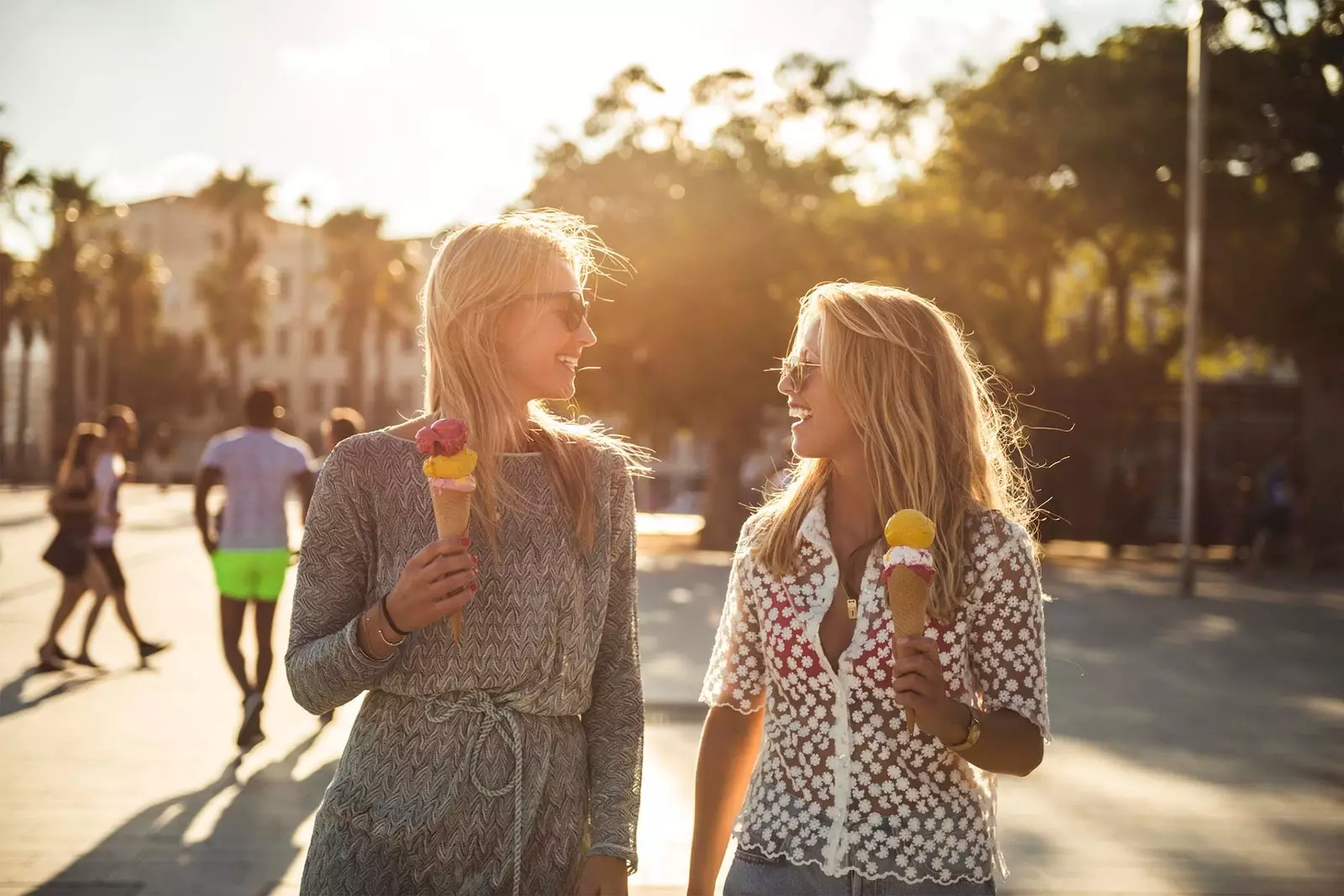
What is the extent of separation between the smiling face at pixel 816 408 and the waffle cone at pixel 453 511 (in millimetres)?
750

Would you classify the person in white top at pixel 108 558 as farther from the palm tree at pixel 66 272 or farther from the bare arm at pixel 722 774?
the palm tree at pixel 66 272

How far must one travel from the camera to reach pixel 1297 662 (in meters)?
14.0

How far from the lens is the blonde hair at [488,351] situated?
2.86 m

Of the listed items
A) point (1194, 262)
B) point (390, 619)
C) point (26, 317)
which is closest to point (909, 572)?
point (390, 619)

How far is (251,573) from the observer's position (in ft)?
30.0

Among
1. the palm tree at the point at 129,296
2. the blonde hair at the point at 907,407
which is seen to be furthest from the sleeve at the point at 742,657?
the palm tree at the point at 129,296

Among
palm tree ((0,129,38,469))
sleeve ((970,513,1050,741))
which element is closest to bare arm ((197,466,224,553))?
sleeve ((970,513,1050,741))

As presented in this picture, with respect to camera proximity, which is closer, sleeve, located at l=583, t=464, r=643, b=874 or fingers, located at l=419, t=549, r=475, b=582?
fingers, located at l=419, t=549, r=475, b=582

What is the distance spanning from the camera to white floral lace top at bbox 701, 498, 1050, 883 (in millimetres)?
2805

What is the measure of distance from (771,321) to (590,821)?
2741cm

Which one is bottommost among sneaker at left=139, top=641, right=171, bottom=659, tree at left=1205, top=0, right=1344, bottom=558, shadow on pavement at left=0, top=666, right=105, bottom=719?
shadow on pavement at left=0, top=666, right=105, bottom=719

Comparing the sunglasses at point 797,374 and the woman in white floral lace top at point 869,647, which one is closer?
the woman in white floral lace top at point 869,647

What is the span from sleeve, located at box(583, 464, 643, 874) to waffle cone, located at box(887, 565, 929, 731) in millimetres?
556

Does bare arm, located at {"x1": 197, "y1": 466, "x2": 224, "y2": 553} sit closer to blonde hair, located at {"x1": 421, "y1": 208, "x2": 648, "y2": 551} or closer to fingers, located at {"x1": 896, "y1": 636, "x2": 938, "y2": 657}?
blonde hair, located at {"x1": 421, "y1": 208, "x2": 648, "y2": 551}
